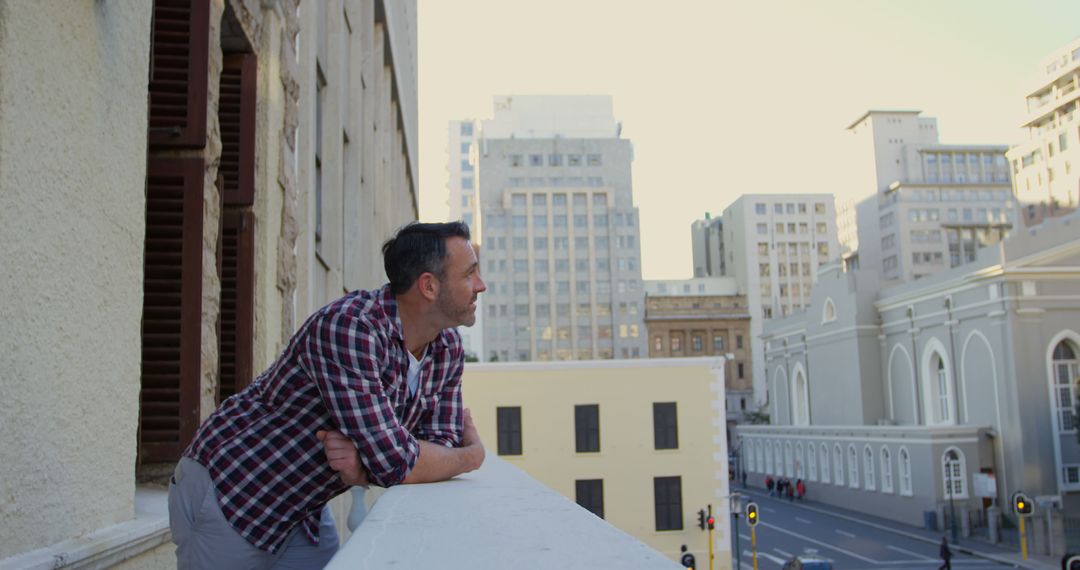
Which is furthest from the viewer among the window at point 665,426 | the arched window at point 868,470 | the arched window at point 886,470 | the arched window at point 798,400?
the arched window at point 798,400

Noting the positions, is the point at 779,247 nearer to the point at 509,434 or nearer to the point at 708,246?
the point at 708,246

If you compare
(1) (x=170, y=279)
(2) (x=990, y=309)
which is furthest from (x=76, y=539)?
(2) (x=990, y=309)

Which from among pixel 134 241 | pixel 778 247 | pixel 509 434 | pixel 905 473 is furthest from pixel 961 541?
pixel 778 247

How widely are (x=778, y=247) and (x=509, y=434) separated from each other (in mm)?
82305

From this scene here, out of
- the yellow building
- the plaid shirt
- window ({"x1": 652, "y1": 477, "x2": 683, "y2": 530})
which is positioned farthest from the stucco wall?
window ({"x1": 652, "y1": 477, "x2": 683, "y2": 530})

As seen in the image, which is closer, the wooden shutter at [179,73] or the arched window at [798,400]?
the wooden shutter at [179,73]

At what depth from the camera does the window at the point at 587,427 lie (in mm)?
28422

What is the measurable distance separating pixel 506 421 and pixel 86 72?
25.5 m

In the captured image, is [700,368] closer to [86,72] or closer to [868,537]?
[868,537]

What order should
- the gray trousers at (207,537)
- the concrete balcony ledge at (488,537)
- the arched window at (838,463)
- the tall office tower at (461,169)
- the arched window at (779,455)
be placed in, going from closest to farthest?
the concrete balcony ledge at (488,537) < the gray trousers at (207,537) < the arched window at (838,463) < the arched window at (779,455) < the tall office tower at (461,169)

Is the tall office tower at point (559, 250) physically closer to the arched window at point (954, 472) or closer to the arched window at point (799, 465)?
the arched window at point (799, 465)

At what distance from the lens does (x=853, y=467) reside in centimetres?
4812

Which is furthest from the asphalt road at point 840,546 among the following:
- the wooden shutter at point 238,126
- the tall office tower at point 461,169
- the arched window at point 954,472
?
the tall office tower at point 461,169

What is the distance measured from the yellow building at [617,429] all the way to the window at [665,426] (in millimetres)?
29
